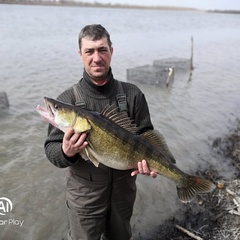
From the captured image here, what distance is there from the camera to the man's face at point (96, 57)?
2941 millimetres

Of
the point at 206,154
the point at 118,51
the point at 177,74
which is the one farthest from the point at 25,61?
the point at 206,154

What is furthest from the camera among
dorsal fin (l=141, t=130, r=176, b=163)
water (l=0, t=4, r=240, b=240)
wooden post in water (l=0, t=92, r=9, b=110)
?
wooden post in water (l=0, t=92, r=9, b=110)

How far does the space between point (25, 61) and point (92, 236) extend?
17.1 meters

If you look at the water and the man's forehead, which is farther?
the water

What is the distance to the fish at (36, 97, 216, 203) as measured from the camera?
2736 millimetres

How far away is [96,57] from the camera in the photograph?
2.92 m

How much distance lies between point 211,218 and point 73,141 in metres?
3.69

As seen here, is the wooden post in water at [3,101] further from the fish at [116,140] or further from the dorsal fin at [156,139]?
the dorsal fin at [156,139]

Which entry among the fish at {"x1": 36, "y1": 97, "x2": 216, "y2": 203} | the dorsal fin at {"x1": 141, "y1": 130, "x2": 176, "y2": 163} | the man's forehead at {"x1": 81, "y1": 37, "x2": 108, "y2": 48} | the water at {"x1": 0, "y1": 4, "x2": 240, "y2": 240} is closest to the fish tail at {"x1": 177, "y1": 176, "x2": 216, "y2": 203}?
the fish at {"x1": 36, "y1": 97, "x2": 216, "y2": 203}

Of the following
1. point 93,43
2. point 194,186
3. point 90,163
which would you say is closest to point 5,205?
point 90,163

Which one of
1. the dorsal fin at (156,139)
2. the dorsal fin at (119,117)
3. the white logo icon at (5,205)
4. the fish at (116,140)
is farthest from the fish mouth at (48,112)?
the white logo icon at (5,205)

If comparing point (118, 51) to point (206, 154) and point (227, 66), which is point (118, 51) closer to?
point (227, 66)

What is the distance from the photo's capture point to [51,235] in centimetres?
509

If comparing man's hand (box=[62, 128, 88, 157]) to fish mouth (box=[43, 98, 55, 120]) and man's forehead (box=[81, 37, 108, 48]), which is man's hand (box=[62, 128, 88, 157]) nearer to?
fish mouth (box=[43, 98, 55, 120])
